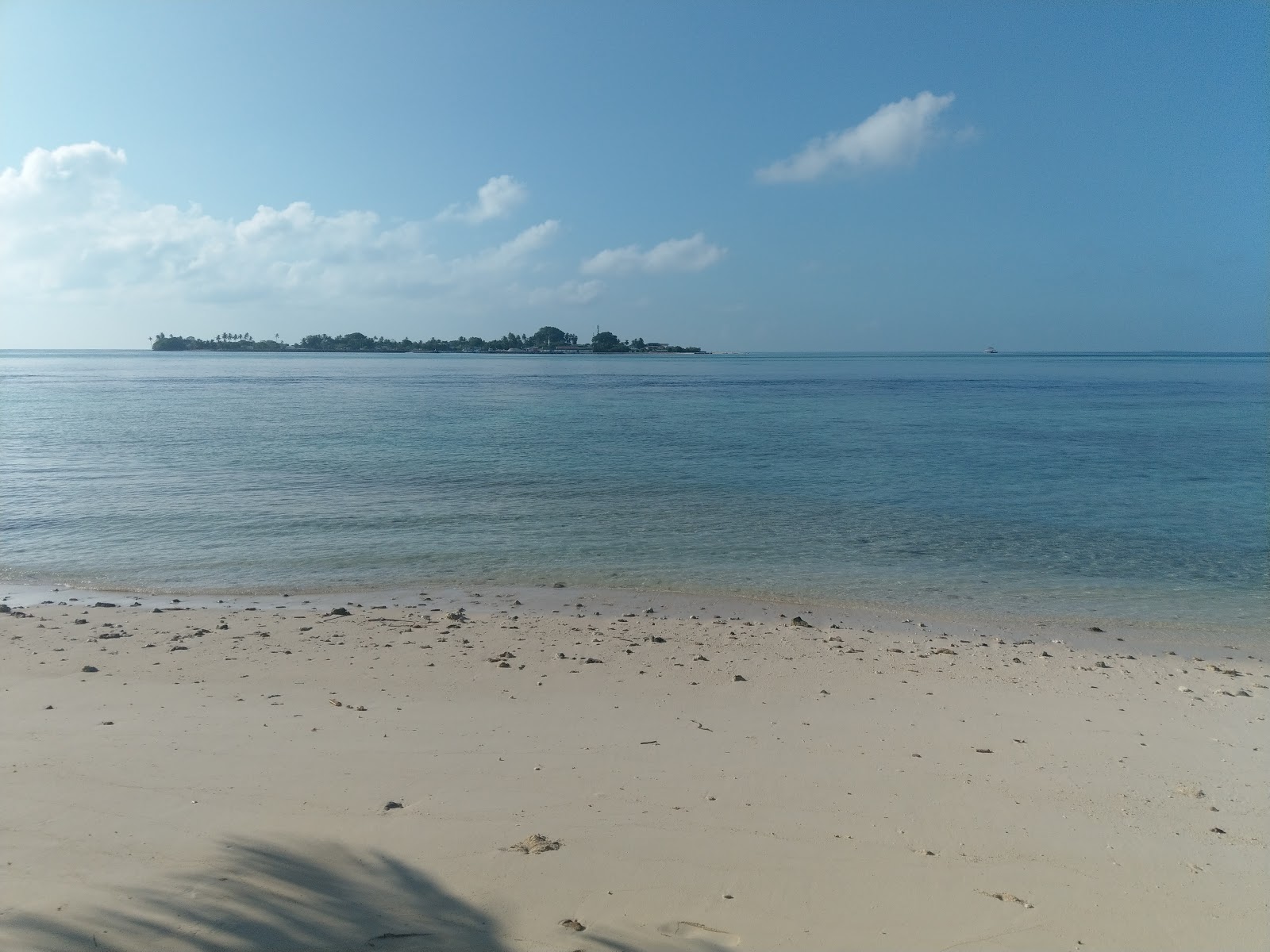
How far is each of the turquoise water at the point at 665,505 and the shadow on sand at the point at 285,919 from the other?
9.02 metres

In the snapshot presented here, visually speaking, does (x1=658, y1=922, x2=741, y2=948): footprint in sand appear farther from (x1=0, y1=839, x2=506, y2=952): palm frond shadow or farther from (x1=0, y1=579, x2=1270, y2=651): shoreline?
(x1=0, y1=579, x2=1270, y2=651): shoreline

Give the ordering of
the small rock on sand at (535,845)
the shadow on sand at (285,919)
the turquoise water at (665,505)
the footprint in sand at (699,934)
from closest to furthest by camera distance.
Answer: the shadow on sand at (285,919) → the footprint in sand at (699,934) → the small rock on sand at (535,845) → the turquoise water at (665,505)

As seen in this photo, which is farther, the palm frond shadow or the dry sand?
the dry sand

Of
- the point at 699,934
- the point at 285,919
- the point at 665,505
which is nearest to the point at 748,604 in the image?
the point at 665,505

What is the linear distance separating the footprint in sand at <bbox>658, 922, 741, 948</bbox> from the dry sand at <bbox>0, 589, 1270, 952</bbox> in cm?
2

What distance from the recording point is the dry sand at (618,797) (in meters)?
4.52

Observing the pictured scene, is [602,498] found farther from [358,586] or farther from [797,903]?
[797,903]

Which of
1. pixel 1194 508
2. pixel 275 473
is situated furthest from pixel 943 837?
pixel 275 473

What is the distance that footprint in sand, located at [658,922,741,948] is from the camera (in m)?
4.37

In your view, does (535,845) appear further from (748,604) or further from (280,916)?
(748,604)

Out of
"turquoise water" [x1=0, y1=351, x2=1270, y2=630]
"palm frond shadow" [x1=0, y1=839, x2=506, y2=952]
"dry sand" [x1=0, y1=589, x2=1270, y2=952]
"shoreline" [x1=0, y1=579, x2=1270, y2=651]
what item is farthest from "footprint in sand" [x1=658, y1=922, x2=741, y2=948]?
"turquoise water" [x1=0, y1=351, x2=1270, y2=630]

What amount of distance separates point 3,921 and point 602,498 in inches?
680

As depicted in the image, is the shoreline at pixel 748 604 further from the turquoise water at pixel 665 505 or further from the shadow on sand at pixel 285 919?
the shadow on sand at pixel 285 919

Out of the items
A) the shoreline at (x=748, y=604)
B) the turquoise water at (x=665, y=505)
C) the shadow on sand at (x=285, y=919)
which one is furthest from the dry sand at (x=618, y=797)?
the turquoise water at (x=665, y=505)
